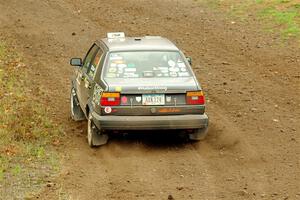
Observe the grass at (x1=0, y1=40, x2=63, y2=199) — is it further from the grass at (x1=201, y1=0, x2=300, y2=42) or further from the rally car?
the grass at (x1=201, y1=0, x2=300, y2=42)

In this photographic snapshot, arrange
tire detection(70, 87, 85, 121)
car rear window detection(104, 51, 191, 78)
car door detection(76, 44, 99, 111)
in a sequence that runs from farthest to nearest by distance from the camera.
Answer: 1. tire detection(70, 87, 85, 121)
2. car door detection(76, 44, 99, 111)
3. car rear window detection(104, 51, 191, 78)

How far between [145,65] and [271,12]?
11127 millimetres

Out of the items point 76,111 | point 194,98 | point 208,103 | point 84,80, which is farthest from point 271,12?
point 194,98

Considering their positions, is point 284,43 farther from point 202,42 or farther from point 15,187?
point 15,187

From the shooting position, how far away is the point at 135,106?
10.7m

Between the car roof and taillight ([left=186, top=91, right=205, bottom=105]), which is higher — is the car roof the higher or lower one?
the higher one

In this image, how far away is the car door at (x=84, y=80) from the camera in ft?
39.2

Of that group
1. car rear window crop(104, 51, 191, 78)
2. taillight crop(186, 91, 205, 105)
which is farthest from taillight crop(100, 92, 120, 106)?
taillight crop(186, 91, 205, 105)

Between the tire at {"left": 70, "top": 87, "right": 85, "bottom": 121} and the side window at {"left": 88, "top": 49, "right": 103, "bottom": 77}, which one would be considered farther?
the tire at {"left": 70, "top": 87, "right": 85, "bottom": 121}

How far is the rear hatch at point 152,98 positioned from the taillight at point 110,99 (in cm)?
5

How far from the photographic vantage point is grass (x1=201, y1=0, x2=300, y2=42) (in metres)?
19.7

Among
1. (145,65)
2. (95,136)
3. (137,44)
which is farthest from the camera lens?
(137,44)

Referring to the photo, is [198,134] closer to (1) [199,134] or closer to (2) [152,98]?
(1) [199,134]

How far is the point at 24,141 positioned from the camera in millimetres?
11414
